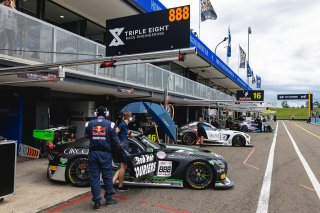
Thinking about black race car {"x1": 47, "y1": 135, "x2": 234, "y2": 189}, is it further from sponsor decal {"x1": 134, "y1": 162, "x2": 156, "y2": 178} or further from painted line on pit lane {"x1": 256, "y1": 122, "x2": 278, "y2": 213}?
painted line on pit lane {"x1": 256, "y1": 122, "x2": 278, "y2": 213}

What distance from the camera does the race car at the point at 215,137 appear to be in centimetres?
1550

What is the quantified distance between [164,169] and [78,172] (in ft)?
6.36

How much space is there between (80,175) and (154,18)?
3.88 meters

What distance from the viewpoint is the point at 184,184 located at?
6379mm

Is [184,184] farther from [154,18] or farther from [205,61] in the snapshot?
[205,61]

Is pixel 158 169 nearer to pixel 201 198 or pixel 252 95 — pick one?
pixel 201 198

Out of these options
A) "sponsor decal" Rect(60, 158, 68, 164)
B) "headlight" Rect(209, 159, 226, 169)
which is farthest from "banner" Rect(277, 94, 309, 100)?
"sponsor decal" Rect(60, 158, 68, 164)

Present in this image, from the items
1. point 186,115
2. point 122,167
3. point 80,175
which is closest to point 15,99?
point 80,175

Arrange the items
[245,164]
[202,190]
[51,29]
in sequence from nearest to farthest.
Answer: [202,190]
[51,29]
[245,164]

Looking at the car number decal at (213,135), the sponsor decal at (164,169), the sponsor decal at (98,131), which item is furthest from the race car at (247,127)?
the sponsor decal at (98,131)

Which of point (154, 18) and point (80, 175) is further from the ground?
point (154, 18)

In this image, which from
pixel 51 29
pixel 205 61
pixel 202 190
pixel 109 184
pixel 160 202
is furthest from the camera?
pixel 205 61

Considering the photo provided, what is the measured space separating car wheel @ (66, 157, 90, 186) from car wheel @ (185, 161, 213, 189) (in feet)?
7.45

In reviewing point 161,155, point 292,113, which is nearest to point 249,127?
point 161,155
